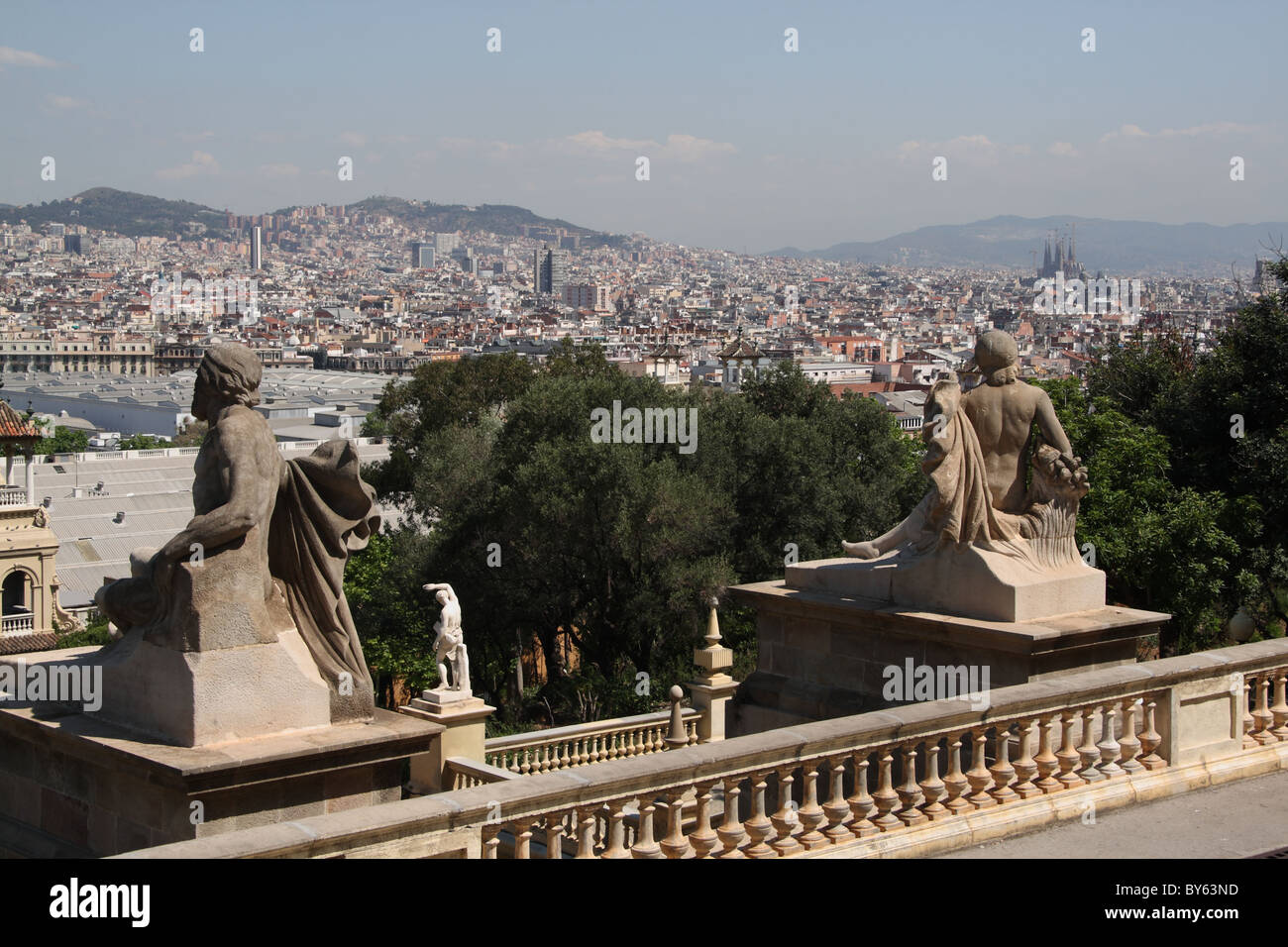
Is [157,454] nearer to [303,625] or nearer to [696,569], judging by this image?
[696,569]

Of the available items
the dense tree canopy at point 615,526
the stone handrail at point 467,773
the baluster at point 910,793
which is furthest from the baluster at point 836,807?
the dense tree canopy at point 615,526

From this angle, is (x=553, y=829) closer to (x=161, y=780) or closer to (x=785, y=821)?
(x=785, y=821)

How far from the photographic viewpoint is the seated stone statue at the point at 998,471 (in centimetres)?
903

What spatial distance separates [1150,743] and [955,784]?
1405mm

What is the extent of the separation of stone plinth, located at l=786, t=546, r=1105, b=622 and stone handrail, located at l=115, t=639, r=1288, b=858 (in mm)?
947

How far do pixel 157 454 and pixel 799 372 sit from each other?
123 feet

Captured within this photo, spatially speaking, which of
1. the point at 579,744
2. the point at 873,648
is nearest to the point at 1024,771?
the point at 873,648

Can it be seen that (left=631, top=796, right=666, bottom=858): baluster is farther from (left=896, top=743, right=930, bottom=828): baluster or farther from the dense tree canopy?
the dense tree canopy

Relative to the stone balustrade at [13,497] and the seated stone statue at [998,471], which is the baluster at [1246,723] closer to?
the seated stone statue at [998,471]

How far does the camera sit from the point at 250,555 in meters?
5.99

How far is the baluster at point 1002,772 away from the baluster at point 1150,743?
0.95 metres

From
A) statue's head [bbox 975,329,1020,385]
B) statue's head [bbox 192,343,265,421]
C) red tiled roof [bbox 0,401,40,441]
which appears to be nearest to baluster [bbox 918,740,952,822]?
statue's head [bbox 192,343,265,421]
